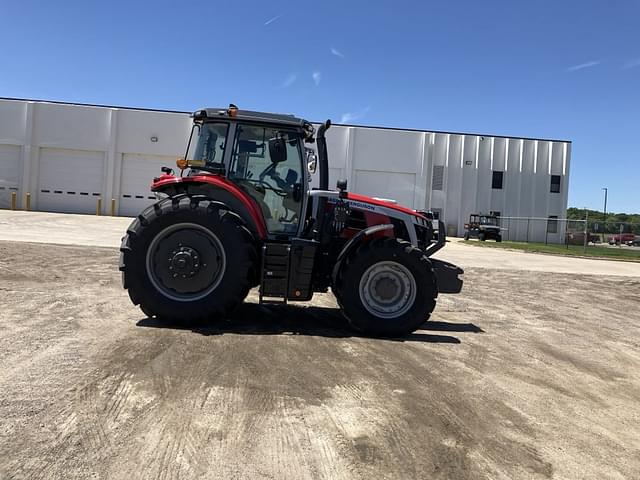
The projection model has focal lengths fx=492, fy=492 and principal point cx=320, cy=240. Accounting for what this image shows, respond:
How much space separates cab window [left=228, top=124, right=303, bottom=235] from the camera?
643cm

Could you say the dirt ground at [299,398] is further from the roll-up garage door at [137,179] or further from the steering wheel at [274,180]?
the roll-up garage door at [137,179]

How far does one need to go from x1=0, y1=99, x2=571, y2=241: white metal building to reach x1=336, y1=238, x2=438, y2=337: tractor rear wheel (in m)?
27.9

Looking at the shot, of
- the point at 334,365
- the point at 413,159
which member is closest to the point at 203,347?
the point at 334,365

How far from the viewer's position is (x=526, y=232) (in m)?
38.5

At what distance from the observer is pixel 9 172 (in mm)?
33312

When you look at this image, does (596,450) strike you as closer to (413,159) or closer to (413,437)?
(413,437)

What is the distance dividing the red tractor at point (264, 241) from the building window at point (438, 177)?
32.6 meters

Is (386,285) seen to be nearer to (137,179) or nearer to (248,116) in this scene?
(248,116)

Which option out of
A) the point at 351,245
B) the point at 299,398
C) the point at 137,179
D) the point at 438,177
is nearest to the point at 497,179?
the point at 438,177

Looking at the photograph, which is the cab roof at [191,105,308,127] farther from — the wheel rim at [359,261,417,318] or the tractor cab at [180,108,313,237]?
the wheel rim at [359,261,417,318]

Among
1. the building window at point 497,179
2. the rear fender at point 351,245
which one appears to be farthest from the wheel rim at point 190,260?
the building window at point 497,179

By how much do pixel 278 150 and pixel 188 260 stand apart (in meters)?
1.78

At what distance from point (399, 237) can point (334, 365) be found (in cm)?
249

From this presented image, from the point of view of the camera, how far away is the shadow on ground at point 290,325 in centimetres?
614
